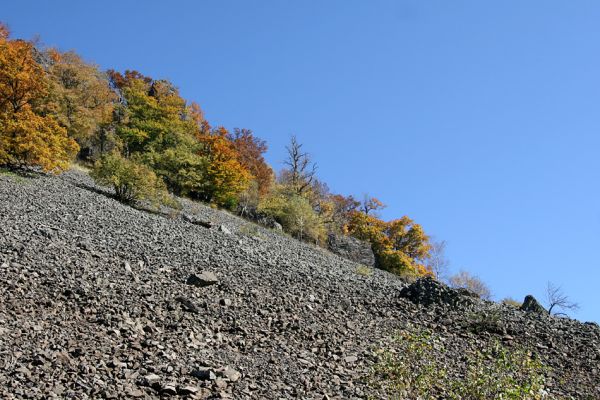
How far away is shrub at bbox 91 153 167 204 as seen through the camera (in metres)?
24.1

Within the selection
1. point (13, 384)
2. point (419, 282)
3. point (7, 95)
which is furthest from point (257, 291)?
point (7, 95)

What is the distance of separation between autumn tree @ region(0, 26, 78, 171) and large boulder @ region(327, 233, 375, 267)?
823 inches

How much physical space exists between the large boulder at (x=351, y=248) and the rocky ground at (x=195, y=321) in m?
22.3

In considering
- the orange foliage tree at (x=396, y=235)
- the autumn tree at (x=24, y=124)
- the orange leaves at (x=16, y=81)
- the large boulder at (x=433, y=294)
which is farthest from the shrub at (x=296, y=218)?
the large boulder at (x=433, y=294)

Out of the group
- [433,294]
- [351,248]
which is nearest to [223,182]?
[351,248]

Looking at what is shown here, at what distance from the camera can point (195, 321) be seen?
9.18 metres

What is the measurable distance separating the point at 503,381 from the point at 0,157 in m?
23.6

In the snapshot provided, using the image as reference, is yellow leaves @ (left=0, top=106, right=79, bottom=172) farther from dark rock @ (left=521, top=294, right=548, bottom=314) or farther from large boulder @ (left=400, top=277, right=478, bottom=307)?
dark rock @ (left=521, top=294, right=548, bottom=314)

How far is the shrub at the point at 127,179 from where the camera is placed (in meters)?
24.1

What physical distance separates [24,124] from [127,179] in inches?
221

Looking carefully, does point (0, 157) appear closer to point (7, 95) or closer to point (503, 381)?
point (7, 95)

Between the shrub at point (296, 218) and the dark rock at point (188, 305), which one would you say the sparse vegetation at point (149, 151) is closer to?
the shrub at point (296, 218)

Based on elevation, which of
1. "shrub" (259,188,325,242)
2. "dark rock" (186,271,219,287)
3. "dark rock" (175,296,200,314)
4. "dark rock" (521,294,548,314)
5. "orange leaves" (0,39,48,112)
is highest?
"orange leaves" (0,39,48,112)

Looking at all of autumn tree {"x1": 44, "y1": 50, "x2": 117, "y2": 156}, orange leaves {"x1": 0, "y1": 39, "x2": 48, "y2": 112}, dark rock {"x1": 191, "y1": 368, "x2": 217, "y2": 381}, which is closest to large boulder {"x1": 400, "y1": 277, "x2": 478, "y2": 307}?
dark rock {"x1": 191, "y1": 368, "x2": 217, "y2": 381}
